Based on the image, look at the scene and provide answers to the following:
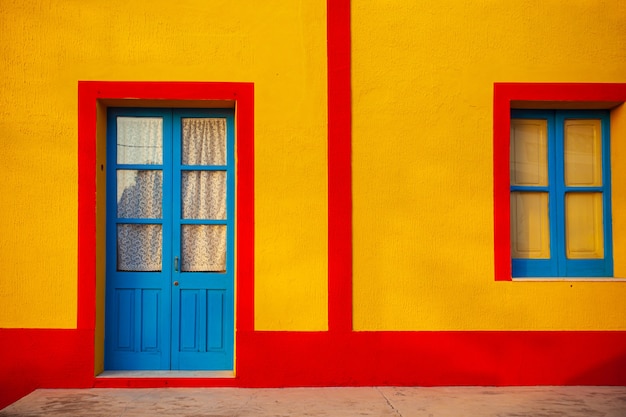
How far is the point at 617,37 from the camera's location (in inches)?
221

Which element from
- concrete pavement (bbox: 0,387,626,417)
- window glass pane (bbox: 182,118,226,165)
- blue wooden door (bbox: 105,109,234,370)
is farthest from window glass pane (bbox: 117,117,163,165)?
concrete pavement (bbox: 0,387,626,417)

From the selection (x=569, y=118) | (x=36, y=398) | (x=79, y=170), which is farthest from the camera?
(x=569, y=118)

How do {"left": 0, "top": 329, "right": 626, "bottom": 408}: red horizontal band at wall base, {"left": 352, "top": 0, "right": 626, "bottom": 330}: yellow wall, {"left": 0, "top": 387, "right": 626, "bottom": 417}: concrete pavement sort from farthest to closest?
{"left": 352, "top": 0, "right": 626, "bottom": 330}: yellow wall, {"left": 0, "top": 329, "right": 626, "bottom": 408}: red horizontal band at wall base, {"left": 0, "top": 387, "right": 626, "bottom": 417}: concrete pavement

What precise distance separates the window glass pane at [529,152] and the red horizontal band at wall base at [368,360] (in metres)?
1.43

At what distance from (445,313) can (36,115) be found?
402 centimetres

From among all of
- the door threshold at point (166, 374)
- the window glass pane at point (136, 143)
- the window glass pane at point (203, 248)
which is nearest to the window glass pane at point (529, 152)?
the window glass pane at point (203, 248)

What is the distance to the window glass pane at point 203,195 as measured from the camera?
5.78 meters

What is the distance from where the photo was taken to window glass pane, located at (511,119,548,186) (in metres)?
5.83

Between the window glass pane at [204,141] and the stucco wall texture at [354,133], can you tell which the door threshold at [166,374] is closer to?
the stucco wall texture at [354,133]

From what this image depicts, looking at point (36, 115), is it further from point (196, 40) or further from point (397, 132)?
point (397, 132)

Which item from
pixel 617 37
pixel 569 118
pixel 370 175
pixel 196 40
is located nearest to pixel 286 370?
pixel 370 175

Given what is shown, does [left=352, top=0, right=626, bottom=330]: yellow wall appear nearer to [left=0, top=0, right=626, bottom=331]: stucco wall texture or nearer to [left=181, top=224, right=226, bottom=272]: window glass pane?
[left=0, top=0, right=626, bottom=331]: stucco wall texture

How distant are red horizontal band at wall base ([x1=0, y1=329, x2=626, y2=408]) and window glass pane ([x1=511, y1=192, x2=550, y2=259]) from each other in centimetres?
77

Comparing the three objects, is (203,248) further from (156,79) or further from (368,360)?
(368,360)
